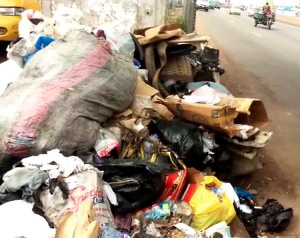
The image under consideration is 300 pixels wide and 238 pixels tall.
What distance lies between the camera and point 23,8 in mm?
6660

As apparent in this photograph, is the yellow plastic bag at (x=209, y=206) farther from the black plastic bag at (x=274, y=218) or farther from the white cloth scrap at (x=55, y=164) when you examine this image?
the white cloth scrap at (x=55, y=164)

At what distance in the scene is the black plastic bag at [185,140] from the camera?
3531 millimetres

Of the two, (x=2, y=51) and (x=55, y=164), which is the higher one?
(x=55, y=164)

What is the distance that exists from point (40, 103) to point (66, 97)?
0.21 metres

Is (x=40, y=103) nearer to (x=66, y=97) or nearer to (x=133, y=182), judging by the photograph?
(x=66, y=97)

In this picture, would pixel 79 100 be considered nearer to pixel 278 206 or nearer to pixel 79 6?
pixel 278 206

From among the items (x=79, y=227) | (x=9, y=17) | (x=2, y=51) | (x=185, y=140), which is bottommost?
(x=2, y=51)

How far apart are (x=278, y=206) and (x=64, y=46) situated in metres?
2.22

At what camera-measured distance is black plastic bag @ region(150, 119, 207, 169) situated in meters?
3.53

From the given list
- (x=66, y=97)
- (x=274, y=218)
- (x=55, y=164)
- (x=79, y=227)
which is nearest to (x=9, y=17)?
(x=66, y=97)

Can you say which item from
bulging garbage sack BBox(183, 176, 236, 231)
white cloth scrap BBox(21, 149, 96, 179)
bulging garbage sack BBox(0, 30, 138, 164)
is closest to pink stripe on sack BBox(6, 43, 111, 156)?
bulging garbage sack BBox(0, 30, 138, 164)

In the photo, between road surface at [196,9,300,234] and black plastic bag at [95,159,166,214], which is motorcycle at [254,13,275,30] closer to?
road surface at [196,9,300,234]

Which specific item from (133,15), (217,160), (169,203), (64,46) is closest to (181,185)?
(169,203)

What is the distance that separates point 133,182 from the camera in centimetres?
279
